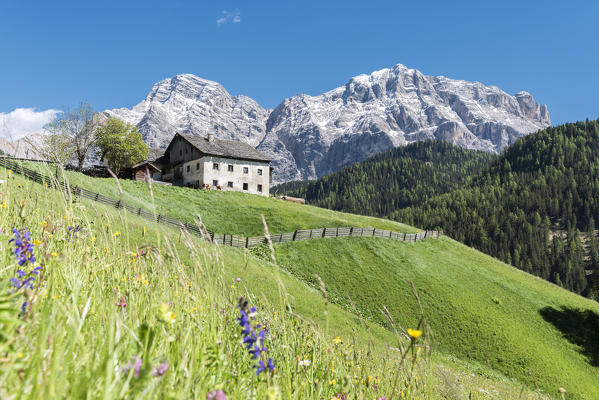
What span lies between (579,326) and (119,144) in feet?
230

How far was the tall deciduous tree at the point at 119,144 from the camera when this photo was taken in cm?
6053

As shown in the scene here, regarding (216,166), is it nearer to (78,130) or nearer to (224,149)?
(224,149)

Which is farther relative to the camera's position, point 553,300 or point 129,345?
point 553,300

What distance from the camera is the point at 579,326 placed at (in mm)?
37219

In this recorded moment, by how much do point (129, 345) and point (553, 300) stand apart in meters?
51.0

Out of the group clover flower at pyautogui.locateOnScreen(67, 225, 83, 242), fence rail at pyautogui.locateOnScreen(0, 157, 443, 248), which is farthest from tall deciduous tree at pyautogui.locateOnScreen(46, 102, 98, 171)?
clover flower at pyautogui.locateOnScreen(67, 225, 83, 242)

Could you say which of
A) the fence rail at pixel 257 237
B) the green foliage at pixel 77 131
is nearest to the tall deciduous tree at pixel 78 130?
the green foliage at pixel 77 131

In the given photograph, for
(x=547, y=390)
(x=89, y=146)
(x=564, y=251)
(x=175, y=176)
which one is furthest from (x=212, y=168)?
(x=564, y=251)

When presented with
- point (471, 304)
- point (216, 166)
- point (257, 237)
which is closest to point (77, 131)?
point (216, 166)

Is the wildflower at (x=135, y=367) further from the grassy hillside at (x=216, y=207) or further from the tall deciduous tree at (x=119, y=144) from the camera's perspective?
the tall deciduous tree at (x=119, y=144)

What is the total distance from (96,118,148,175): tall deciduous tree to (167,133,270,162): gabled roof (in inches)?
323

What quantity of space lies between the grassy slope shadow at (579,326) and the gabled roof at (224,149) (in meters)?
48.1

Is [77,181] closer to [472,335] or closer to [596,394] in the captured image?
Answer: [472,335]

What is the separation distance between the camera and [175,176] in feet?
222
